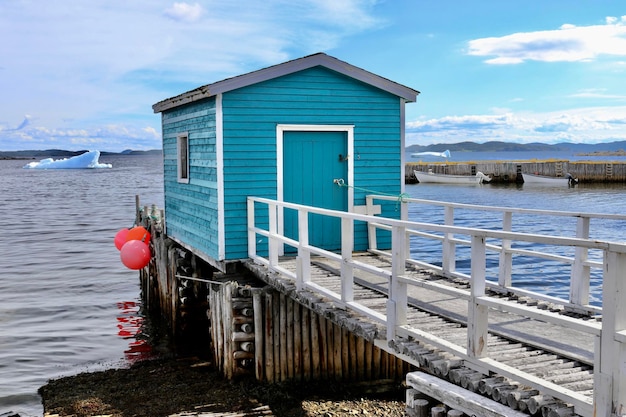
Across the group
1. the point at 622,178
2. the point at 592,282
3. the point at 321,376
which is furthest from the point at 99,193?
the point at 321,376

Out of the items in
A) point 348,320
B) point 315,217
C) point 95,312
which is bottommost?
point 95,312

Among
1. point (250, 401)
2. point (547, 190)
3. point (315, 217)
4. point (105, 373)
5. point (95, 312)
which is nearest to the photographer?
point (250, 401)

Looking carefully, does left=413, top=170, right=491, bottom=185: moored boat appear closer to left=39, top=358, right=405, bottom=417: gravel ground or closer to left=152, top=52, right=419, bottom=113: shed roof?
left=152, top=52, right=419, bottom=113: shed roof

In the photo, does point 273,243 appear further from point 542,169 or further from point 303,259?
point 542,169

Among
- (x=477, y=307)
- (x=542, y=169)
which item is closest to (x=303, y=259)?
(x=477, y=307)

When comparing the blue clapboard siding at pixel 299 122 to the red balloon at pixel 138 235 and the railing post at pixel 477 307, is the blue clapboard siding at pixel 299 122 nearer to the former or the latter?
the red balloon at pixel 138 235

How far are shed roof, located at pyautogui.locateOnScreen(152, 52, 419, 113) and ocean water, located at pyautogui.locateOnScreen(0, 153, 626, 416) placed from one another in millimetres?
6087

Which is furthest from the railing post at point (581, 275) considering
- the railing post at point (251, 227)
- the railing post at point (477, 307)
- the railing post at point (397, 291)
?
the railing post at point (251, 227)

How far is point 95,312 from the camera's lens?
19.1 metres

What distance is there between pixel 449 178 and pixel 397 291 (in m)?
63.9

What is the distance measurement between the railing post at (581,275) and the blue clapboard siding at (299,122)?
4387 millimetres

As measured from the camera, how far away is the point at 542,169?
64.4 m

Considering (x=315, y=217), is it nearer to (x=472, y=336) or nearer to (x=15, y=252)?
(x=472, y=336)

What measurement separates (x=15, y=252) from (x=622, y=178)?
50.5 m
